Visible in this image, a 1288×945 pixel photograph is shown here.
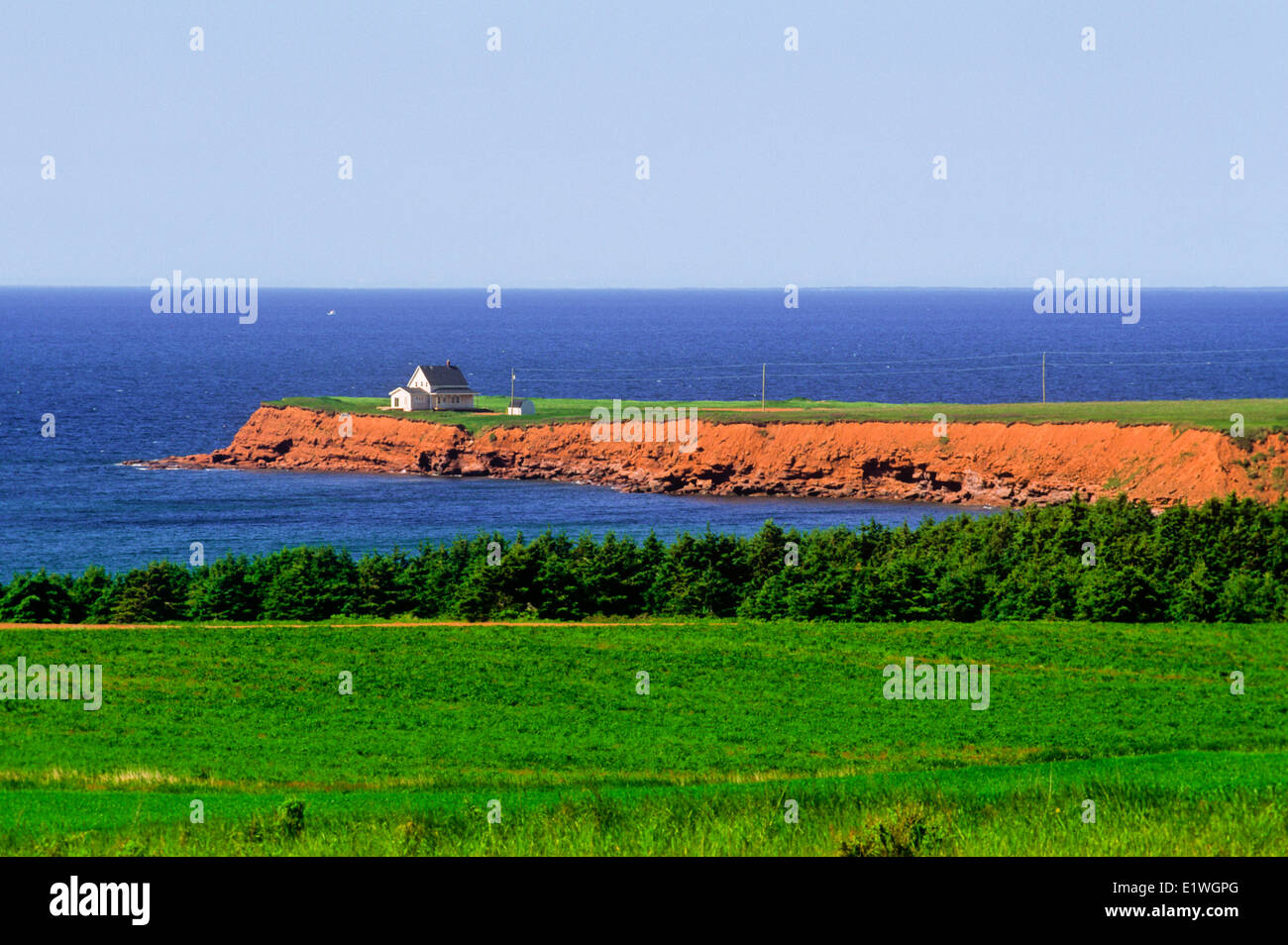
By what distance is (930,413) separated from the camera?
294 feet

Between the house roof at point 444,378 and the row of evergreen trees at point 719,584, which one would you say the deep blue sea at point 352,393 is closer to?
the house roof at point 444,378

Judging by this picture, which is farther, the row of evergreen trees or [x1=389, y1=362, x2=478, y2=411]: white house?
[x1=389, y1=362, x2=478, y2=411]: white house

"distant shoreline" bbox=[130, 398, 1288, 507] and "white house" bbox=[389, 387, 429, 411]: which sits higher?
"white house" bbox=[389, 387, 429, 411]

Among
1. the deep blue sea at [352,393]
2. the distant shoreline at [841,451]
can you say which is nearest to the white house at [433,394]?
the distant shoreline at [841,451]

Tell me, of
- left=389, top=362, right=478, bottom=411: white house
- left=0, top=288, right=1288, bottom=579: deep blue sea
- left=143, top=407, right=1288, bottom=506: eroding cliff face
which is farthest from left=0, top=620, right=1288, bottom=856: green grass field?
left=389, top=362, right=478, bottom=411: white house

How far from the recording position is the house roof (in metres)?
102

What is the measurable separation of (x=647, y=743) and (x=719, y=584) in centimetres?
1751

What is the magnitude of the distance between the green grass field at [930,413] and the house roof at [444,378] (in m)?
2.58

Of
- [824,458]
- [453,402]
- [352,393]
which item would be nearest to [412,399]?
[453,402]

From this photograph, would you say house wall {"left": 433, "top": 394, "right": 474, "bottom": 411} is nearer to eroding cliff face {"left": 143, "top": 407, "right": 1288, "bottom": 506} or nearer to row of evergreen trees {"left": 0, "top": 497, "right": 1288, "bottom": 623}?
eroding cliff face {"left": 143, "top": 407, "right": 1288, "bottom": 506}

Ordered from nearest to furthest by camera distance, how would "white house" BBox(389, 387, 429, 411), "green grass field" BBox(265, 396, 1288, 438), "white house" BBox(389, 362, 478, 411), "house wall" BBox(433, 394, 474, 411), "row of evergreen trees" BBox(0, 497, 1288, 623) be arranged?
"row of evergreen trees" BBox(0, 497, 1288, 623)
"green grass field" BBox(265, 396, 1288, 438)
"white house" BBox(389, 387, 429, 411)
"white house" BBox(389, 362, 478, 411)
"house wall" BBox(433, 394, 474, 411)

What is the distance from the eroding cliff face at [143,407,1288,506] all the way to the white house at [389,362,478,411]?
5.21 metres

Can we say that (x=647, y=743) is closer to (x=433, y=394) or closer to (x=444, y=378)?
(x=433, y=394)

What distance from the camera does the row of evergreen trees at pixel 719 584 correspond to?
41531 millimetres
